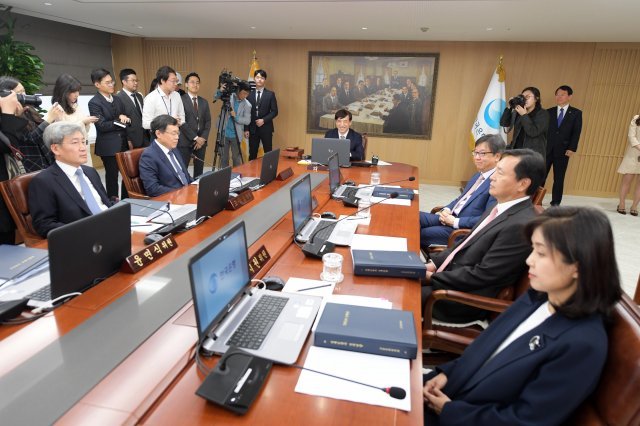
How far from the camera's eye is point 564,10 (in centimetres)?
394

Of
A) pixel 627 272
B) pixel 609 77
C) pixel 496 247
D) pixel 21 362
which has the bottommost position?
pixel 627 272

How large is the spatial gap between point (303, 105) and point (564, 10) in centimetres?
417

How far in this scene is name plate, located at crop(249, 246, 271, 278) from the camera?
5.42 feet

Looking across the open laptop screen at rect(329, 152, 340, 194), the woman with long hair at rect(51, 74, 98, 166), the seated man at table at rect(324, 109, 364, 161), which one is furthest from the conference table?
the seated man at table at rect(324, 109, 364, 161)

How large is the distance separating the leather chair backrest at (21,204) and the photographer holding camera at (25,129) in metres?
0.67

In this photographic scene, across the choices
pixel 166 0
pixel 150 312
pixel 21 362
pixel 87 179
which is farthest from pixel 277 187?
pixel 166 0

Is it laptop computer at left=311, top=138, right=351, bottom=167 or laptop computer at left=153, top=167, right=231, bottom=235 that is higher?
laptop computer at left=311, top=138, right=351, bottom=167

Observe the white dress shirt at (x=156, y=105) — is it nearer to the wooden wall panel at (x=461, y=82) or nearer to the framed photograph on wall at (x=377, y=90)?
the wooden wall panel at (x=461, y=82)

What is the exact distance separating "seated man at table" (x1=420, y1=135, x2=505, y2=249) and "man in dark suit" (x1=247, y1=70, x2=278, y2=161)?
4044mm

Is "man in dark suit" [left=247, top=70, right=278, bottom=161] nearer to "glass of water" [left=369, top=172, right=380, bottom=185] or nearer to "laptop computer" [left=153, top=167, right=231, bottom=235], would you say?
"glass of water" [left=369, top=172, right=380, bottom=185]

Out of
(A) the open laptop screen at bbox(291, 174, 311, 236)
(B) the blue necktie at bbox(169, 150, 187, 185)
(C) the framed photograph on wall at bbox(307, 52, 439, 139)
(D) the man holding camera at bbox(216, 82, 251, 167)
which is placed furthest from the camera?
(C) the framed photograph on wall at bbox(307, 52, 439, 139)

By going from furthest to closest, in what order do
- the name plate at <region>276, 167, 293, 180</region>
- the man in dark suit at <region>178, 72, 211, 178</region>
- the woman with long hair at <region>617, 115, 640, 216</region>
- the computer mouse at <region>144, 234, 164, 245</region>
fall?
1. the woman with long hair at <region>617, 115, 640, 216</region>
2. the man in dark suit at <region>178, 72, 211, 178</region>
3. the name plate at <region>276, 167, 293, 180</region>
4. the computer mouse at <region>144, 234, 164, 245</region>

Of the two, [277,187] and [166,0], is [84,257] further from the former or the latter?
[166,0]

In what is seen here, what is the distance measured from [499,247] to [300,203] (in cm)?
100
